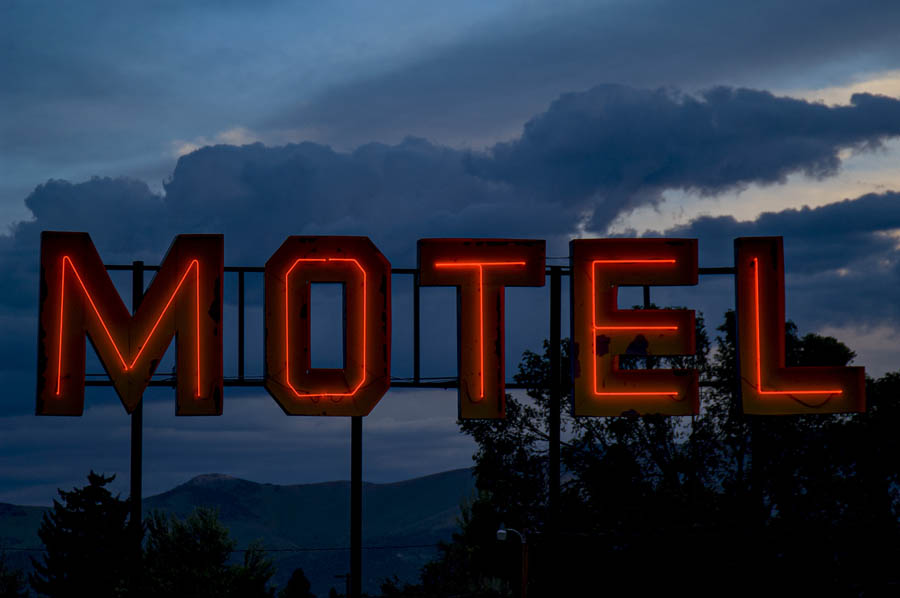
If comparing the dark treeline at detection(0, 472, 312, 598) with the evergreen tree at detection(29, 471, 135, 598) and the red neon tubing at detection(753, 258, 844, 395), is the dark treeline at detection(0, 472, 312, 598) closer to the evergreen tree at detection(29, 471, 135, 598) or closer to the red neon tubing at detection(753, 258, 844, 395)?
the evergreen tree at detection(29, 471, 135, 598)

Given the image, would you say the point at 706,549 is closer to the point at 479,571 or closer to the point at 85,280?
the point at 85,280

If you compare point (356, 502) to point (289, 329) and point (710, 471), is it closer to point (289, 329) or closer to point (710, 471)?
point (289, 329)

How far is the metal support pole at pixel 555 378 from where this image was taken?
25.6 m

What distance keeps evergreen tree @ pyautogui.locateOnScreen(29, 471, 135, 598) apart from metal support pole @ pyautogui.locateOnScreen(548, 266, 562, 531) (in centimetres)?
2392

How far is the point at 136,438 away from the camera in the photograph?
24922 millimetres

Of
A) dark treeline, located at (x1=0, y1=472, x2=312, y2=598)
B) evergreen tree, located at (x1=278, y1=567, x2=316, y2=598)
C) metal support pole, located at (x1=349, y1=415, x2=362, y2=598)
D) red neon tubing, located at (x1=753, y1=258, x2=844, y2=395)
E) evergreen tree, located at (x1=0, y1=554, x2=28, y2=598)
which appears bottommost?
evergreen tree, located at (x1=278, y1=567, x2=316, y2=598)

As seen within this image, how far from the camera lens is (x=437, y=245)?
973 inches

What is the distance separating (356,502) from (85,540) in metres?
27.1

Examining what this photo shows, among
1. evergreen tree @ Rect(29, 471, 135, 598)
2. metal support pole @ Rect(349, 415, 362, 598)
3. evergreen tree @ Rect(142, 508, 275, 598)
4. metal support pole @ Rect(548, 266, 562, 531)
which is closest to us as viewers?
metal support pole @ Rect(349, 415, 362, 598)

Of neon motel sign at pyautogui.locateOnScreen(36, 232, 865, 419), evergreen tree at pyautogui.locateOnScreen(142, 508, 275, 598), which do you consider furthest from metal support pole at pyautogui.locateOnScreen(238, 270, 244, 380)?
evergreen tree at pyautogui.locateOnScreen(142, 508, 275, 598)

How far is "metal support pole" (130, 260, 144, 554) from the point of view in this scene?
24734mm

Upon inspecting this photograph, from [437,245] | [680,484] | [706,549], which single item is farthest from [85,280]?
[680,484]

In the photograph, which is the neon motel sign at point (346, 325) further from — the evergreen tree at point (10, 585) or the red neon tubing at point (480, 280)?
the evergreen tree at point (10, 585)

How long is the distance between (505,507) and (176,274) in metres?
17.0
